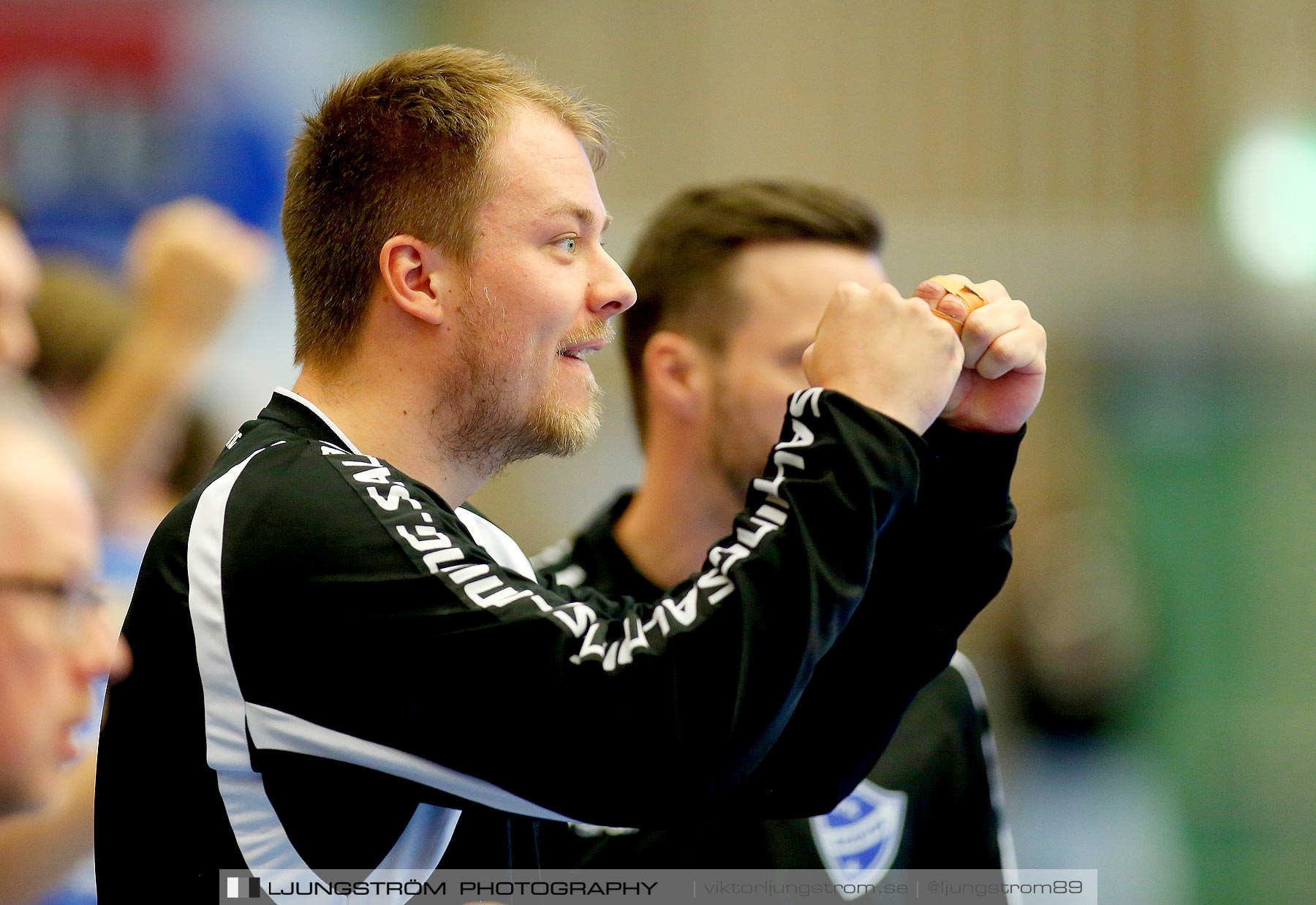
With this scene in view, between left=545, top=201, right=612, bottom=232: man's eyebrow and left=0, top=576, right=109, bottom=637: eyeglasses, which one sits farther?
left=0, top=576, right=109, bottom=637: eyeglasses

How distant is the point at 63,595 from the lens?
7.73ft

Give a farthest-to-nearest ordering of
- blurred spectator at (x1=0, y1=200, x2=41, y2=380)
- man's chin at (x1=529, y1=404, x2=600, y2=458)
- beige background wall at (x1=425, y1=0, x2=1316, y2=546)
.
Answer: beige background wall at (x1=425, y1=0, x2=1316, y2=546) → blurred spectator at (x1=0, y1=200, x2=41, y2=380) → man's chin at (x1=529, y1=404, x2=600, y2=458)

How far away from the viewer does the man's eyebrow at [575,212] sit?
190 centimetres

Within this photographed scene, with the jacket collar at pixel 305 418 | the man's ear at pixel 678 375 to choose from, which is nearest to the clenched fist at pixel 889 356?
the jacket collar at pixel 305 418

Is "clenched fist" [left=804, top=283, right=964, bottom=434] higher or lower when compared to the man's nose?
lower

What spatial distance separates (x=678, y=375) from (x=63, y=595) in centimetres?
140

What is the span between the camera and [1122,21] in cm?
888

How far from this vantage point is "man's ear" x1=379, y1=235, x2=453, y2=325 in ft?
6.14

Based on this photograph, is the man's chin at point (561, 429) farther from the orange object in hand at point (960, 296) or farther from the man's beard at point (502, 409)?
the orange object in hand at point (960, 296)

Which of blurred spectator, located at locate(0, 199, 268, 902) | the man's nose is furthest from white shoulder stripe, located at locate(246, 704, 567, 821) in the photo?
blurred spectator, located at locate(0, 199, 268, 902)

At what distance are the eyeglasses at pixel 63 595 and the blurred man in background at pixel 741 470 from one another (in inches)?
35.9

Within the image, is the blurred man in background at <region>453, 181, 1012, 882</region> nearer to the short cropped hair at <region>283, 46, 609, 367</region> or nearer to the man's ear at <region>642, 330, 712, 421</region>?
the man's ear at <region>642, 330, 712, 421</region>

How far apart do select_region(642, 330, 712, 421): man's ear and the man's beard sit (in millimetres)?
1032

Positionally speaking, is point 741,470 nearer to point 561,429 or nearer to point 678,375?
point 678,375
